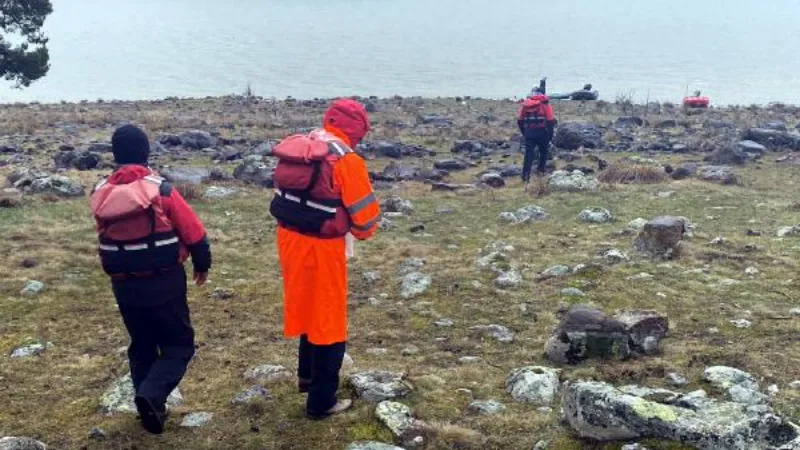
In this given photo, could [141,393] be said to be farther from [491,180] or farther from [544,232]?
[491,180]

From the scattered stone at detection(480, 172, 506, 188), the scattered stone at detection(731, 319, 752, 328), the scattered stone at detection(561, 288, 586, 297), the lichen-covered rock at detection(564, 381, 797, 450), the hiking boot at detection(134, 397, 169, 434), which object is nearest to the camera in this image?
the lichen-covered rock at detection(564, 381, 797, 450)

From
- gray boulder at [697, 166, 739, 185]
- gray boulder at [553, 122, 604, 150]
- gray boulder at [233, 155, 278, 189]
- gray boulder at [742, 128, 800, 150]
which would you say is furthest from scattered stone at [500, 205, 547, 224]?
gray boulder at [742, 128, 800, 150]

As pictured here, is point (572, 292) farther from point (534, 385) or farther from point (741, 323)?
point (534, 385)

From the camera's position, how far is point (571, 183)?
16.0 meters

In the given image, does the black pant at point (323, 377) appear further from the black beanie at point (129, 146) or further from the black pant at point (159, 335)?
the black beanie at point (129, 146)

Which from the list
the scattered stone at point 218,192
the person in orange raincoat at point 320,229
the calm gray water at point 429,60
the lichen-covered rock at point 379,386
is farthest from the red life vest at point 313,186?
the calm gray water at point 429,60

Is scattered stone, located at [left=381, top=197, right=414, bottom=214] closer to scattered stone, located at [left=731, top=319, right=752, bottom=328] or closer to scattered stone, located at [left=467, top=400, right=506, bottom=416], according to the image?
scattered stone, located at [left=731, top=319, right=752, bottom=328]

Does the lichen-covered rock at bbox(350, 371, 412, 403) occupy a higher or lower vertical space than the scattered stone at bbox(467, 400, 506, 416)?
higher

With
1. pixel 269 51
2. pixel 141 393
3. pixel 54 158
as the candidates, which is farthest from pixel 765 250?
pixel 269 51

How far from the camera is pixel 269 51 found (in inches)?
3834

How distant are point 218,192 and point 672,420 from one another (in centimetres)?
1173

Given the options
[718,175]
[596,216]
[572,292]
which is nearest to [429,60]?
[718,175]

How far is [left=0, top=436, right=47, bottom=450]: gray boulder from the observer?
16.5ft

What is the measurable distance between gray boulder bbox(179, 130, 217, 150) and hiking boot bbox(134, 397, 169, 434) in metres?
17.3
